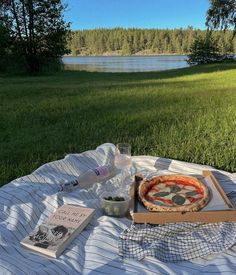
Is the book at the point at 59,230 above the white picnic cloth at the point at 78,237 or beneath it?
above

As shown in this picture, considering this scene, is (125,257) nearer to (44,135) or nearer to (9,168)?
(9,168)

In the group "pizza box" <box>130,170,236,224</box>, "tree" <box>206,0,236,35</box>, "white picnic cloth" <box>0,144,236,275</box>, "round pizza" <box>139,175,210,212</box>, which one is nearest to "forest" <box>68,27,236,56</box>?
"tree" <box>206,0,236,35</box>

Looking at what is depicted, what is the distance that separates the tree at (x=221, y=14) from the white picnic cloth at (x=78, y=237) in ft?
75.2

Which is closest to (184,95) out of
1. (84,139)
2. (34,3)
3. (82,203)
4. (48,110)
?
(48,110)

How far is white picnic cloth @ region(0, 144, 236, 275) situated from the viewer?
1943 mm

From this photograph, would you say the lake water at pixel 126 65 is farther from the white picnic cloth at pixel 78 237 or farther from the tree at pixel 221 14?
the white picnic cloth at pixel 78 237

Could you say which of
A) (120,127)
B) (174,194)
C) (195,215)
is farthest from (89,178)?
(120,127)

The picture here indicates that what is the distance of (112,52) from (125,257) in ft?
351

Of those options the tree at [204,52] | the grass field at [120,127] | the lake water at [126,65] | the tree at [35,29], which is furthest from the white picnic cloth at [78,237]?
the tree at [204,52]

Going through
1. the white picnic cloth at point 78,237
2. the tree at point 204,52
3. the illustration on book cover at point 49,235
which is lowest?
the tree at point 204,52

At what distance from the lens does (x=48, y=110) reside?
23.3 ft

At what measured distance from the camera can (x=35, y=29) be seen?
23812mm

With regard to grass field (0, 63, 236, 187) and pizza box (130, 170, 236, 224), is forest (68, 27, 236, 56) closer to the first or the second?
grass field (0, 63, 236, 187)

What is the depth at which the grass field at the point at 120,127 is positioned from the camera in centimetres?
426
